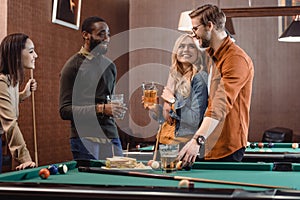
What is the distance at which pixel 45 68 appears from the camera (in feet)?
18.2

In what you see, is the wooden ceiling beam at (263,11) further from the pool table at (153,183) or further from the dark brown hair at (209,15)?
the pool table at (153,183)

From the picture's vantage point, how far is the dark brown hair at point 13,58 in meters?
3.52

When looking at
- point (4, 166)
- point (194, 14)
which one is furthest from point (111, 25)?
point (194, 14)

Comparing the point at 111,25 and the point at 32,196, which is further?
the point at 111,25

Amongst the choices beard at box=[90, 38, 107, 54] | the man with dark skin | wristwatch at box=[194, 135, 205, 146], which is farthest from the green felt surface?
beard at box=[90, 38, 107, 54]

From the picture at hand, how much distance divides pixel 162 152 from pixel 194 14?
85 centimetres

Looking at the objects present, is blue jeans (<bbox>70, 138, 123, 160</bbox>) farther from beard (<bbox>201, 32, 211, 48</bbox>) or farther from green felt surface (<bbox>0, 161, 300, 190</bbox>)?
beard (<bbox>201, 32, 211, 48</bbox>)

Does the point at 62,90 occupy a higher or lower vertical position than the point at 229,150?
higher

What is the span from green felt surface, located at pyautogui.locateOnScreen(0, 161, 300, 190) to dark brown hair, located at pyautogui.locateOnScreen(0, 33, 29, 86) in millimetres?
936

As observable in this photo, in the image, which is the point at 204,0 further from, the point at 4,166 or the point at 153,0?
the point at 4,166

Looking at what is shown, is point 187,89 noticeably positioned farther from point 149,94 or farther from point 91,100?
point 91,100

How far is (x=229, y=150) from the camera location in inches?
118

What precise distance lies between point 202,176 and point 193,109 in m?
0.96

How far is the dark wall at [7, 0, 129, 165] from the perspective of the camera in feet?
16.5
